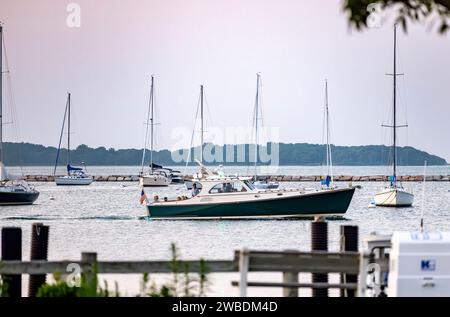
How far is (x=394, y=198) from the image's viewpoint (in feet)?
245

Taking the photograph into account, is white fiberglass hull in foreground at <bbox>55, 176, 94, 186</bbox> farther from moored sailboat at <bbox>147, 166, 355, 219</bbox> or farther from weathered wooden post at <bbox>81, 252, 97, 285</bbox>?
weathered wooden post at <bbox>81, 252, 97, 285</bbox>

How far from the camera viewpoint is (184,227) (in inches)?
2077

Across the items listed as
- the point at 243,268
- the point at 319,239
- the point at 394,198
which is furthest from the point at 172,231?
the point at 243,268

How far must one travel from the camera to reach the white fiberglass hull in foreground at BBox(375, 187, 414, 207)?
74812 millimetres

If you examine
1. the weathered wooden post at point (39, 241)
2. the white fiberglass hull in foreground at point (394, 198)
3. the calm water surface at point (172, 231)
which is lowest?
the calm water surface at point (172, 231)

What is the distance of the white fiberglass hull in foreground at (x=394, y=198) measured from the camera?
74812 mm

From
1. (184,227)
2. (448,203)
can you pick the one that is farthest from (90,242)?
(448,203)

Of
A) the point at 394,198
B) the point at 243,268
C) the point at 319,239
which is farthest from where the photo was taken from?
the point at 394,198

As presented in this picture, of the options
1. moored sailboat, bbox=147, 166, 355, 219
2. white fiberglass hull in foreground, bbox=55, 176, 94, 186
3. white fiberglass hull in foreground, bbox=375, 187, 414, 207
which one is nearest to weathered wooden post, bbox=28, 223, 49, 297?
moored sailboat, bbox=147, 166, 355, 219

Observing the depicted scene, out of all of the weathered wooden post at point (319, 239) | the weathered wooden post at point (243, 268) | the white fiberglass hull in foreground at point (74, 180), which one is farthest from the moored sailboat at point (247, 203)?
the white fiberglass hull in foreground at point (74, 180)

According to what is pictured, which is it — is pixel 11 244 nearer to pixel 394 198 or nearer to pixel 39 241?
pixel 39 241

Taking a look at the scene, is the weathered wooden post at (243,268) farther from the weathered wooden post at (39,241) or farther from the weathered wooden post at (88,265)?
the weathered wooden post at (39,241)
